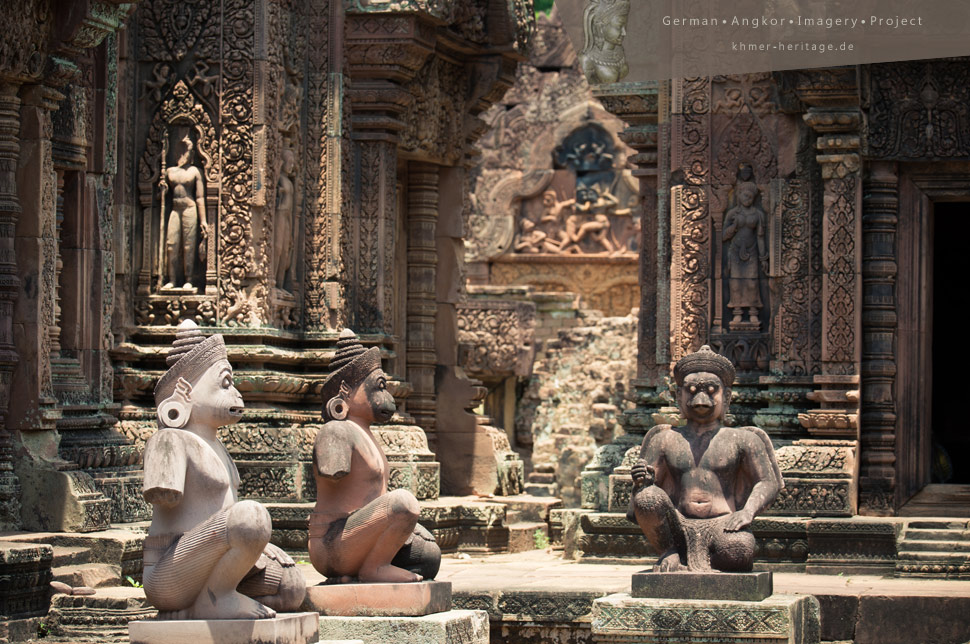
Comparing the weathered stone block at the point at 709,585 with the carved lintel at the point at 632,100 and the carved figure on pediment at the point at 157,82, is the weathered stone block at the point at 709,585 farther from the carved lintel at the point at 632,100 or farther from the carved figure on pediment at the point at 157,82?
the carved figure on pediment at the point at 157,82

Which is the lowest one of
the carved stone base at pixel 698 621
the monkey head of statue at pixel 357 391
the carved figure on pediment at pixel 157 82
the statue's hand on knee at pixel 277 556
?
the carved stone base at pixel 698 621

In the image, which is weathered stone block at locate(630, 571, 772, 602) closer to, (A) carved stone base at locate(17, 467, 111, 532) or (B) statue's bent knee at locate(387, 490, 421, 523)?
(B) statue's bent knee at locate(387, 490, 421, 523)

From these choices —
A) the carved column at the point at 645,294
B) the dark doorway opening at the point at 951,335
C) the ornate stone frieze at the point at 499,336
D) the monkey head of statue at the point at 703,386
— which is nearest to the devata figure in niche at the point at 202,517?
the monkey head of statue at the point at 703,386

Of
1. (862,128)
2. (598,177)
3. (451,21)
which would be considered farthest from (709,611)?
(598,177)

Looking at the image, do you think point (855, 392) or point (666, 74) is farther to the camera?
point (666, 74)

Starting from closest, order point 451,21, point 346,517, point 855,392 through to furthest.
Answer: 1. point 346,517
2. point 855,392
3. point 451,21

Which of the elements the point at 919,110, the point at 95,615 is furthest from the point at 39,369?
the point at 919,110

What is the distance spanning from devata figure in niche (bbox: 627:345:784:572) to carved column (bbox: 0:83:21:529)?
4126mm

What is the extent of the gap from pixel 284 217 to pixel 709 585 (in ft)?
21.7

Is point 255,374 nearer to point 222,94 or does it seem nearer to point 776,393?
point 222,94

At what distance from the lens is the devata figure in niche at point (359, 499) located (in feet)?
31.2

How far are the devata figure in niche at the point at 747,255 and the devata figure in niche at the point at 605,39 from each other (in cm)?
171

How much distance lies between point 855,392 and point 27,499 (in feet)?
20.2

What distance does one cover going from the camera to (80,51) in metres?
12.6
